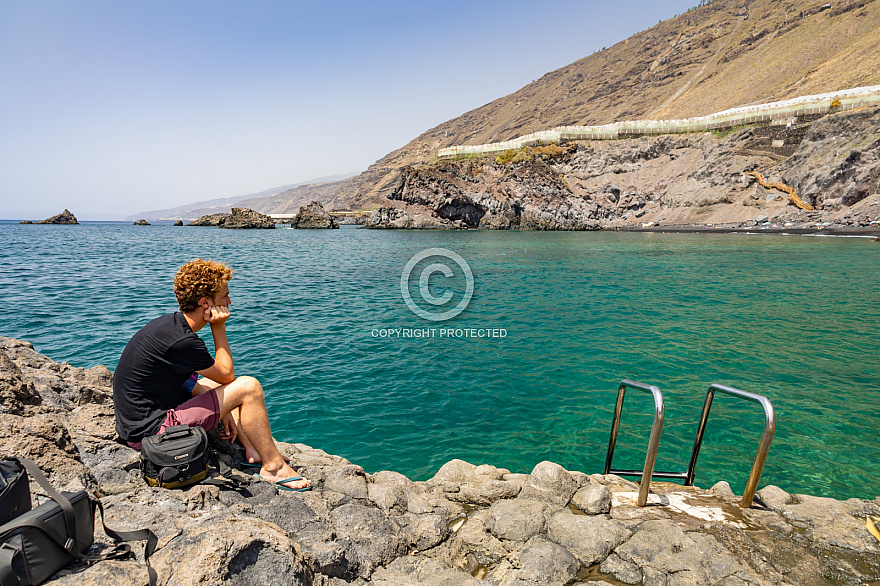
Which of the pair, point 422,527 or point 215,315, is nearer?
point 215,315

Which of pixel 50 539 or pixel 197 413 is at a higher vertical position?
pixel 50 539

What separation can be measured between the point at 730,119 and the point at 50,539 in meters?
92.0

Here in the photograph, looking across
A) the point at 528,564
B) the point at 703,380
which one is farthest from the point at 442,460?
the point at 703,380

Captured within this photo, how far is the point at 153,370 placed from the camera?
3672 mm

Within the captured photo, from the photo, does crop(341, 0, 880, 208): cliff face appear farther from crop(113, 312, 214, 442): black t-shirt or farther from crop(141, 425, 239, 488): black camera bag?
crop(141, 425, 239, 488): black camera bag

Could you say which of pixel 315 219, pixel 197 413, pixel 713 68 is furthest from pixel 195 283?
pixel 713 68

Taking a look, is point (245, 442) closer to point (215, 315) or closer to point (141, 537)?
point (215, 315)

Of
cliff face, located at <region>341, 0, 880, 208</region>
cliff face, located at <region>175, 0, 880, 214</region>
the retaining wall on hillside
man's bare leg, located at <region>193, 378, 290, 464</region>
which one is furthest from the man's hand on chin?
cliff face, located at <region>341, 0, 880, 208</region>

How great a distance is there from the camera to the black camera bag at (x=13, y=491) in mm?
2182

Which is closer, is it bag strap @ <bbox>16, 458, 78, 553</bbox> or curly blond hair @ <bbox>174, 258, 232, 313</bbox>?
bag strap @ <bbox>16, 458, 78, 553</bbox>

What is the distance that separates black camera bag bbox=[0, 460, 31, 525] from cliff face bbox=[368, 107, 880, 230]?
230 ft

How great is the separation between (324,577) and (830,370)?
12614 mm

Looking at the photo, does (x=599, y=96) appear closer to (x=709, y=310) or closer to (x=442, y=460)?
(x=709, y=310)

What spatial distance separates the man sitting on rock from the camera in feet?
12.0
